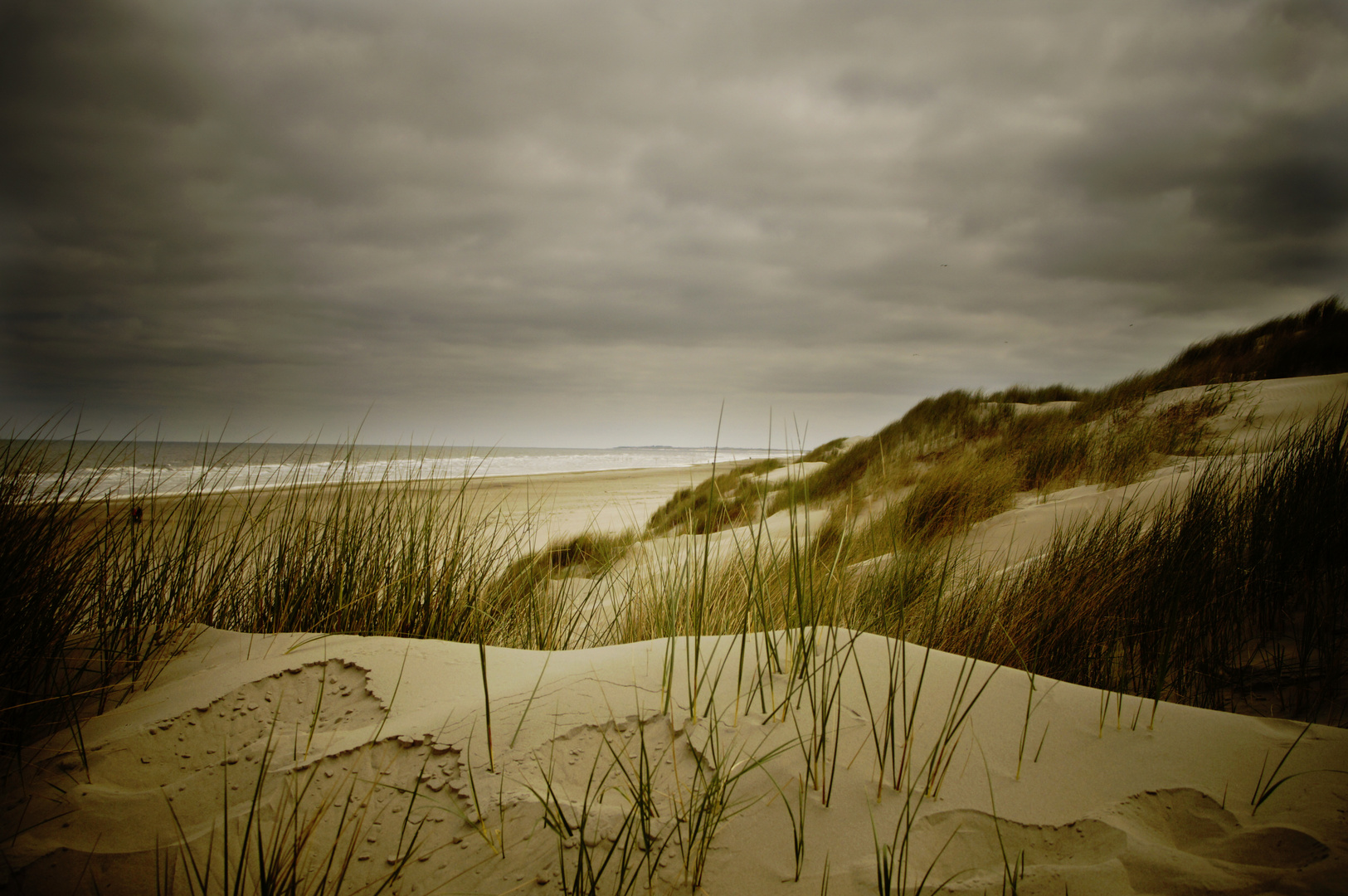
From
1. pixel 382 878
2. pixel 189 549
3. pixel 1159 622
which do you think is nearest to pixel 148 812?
pixel 382 878

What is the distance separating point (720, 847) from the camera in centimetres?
105

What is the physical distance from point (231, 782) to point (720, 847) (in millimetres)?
1140

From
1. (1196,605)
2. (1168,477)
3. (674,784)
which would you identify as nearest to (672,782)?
(674,784)

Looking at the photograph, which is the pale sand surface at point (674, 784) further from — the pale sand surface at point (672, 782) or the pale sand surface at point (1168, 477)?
the pale sand surface at point (1168, 477)

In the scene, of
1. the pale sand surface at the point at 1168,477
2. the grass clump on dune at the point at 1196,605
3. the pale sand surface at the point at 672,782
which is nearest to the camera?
the pale sand surface at the point at 672,782

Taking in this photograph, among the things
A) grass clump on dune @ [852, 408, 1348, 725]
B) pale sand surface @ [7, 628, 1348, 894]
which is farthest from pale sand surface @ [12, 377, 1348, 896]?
grass clump on dune @ [852, 408, 1348, 725]

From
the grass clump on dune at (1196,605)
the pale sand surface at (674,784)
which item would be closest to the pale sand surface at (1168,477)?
the grass clump on dune at (1196,605)

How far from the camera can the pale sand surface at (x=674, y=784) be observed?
1001mm

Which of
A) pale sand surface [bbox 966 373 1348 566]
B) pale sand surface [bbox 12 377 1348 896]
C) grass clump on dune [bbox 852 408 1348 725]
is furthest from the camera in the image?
pale sand surface [bbox 966 373 1348 566]

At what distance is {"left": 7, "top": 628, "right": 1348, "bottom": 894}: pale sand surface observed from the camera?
1001 mm

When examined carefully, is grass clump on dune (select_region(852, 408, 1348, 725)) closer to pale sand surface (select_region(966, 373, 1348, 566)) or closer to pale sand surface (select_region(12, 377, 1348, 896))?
pale sand surface (select_region(966, 373, 1348, 566))

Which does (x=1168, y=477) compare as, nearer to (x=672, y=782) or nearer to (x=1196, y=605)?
(x=1196, y=605)

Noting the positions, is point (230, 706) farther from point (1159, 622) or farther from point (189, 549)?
point (1159, 622)

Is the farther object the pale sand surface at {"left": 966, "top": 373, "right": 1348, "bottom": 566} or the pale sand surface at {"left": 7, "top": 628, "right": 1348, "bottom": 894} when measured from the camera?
the pale sand surface at {"left": 966, "top": 373, "right": 1348, "bottom": 566}
